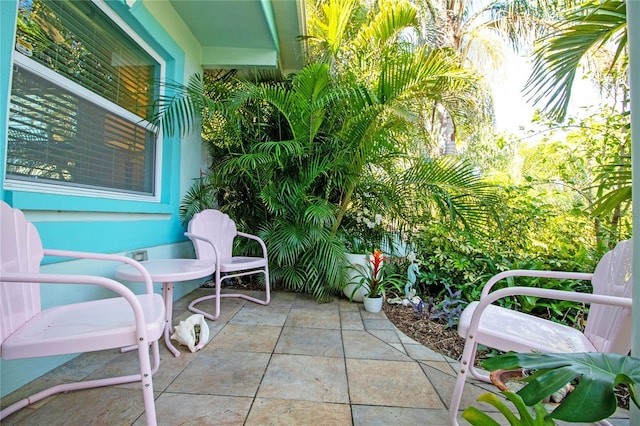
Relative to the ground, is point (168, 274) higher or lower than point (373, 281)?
higher

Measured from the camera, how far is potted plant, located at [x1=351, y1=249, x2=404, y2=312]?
257 centimetres

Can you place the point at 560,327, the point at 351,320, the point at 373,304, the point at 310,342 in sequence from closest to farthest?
1. the point at 560,327
2. the point at 310,342
3. the point at 351,320
4. the point at 373,304

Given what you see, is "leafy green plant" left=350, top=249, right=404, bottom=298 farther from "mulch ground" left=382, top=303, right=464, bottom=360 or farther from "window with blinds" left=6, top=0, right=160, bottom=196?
"window with blinds" left=6, top=0, right=160, bottom=196

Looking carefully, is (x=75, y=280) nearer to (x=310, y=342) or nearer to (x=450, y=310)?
A: (x=310, y=342)

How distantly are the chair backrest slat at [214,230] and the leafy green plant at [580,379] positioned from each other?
7.78ft

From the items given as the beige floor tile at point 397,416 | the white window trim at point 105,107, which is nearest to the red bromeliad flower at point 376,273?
the beige floor tile at point 397,416

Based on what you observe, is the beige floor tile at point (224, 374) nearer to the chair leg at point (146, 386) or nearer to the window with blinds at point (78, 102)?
the chair leg at point (146, 386)

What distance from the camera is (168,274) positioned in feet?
5.51

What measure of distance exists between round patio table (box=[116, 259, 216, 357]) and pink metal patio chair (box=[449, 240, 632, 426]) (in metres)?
1.53

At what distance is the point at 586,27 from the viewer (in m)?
1.46

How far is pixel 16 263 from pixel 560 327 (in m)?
2.35

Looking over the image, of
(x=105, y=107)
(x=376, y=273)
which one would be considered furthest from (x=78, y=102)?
(x=376, y=273)

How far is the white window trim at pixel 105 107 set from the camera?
148 cm

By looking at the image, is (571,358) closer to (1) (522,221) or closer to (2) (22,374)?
(2) (22,374)
